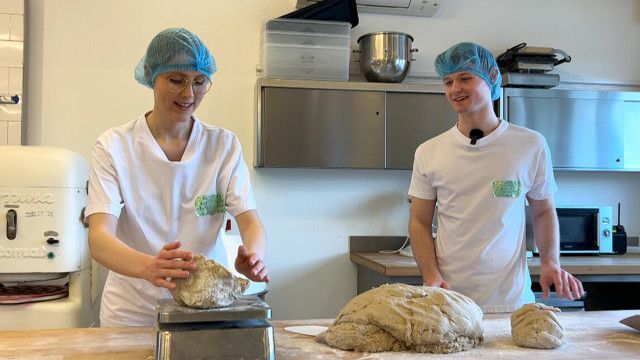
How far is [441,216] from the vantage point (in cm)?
192

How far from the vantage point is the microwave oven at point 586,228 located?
3096 mm

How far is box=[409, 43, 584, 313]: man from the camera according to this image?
1.82m

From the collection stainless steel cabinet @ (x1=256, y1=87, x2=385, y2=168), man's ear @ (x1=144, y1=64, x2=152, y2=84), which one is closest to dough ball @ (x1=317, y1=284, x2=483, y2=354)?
man's ear @ (x1=144, y1=64, x2=152, y2=84)

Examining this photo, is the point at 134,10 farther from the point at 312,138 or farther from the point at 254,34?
the point at 312,138

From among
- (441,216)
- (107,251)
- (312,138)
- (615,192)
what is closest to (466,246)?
(441,216)

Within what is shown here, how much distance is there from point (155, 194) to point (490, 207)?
3.40ft

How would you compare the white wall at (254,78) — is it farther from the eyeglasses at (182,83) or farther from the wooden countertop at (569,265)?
the eyeglasses at (182,83)

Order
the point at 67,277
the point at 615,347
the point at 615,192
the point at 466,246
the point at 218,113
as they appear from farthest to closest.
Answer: the point at 615,192, the point at 218,113, the point at 67,277, the point at 466,246, the point at 615,347

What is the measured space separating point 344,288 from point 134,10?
1.93 m

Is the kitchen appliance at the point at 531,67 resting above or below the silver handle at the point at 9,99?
above

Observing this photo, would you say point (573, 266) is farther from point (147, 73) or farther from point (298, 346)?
point (147, 73)

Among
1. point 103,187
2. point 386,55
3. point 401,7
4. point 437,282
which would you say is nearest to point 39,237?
point 103,187

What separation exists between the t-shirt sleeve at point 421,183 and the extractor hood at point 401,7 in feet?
4.86

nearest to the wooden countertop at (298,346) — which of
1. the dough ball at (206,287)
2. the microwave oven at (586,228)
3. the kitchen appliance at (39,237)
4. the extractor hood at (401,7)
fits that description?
the dough ball at (206,287)
